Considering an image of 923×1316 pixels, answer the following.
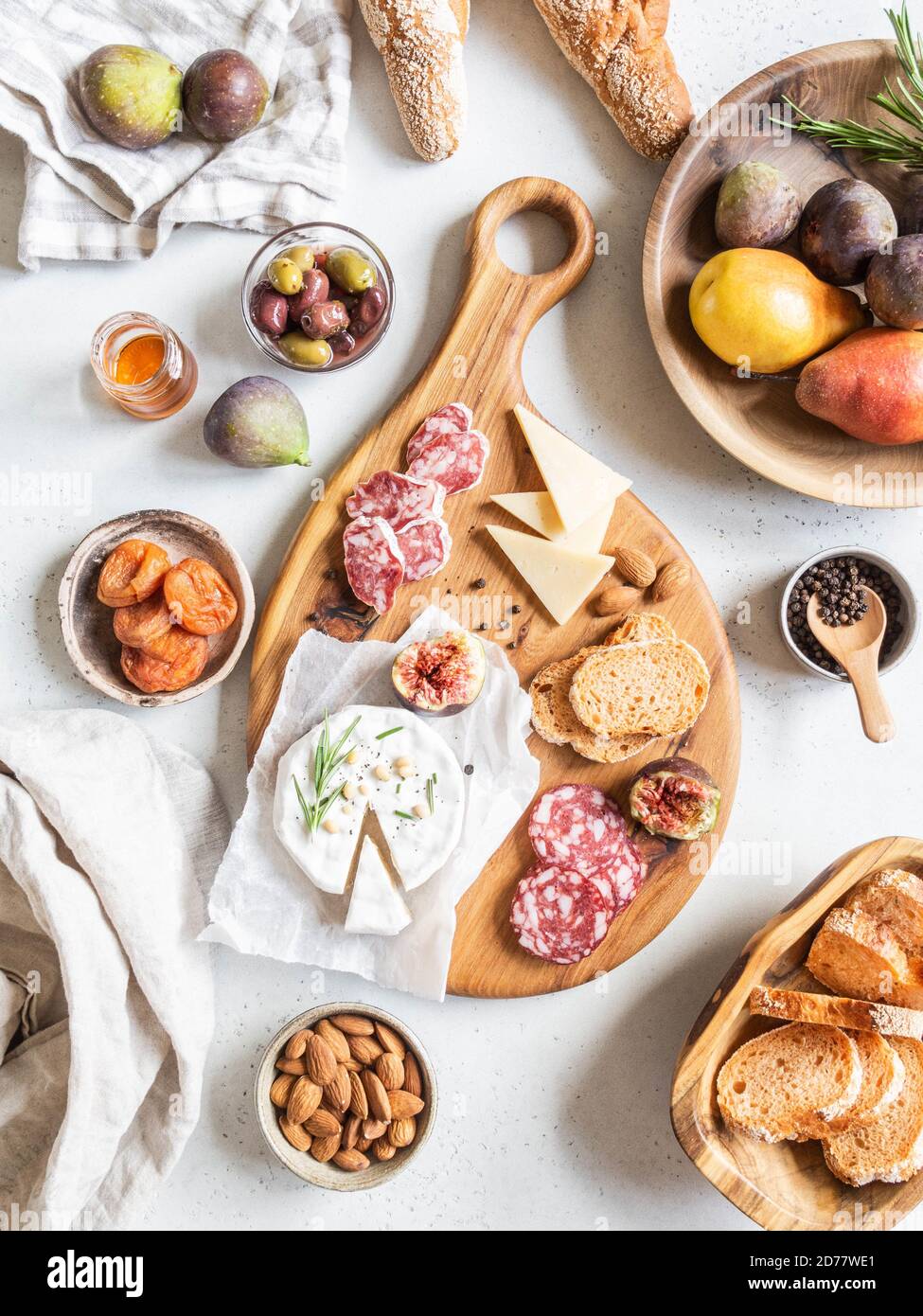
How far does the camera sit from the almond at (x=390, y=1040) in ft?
4.88

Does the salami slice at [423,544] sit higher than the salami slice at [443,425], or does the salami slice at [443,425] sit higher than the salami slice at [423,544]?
the salami slice at [443,425]

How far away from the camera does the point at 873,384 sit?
1419 mm

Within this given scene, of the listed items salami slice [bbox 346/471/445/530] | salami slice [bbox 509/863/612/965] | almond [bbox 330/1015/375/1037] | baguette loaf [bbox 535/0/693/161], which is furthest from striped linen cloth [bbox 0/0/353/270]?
almond [bbox 330/1015/375/1037]

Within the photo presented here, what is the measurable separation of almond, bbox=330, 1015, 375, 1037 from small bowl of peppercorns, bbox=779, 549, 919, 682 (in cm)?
95

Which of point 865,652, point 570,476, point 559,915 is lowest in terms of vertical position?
point 559,915

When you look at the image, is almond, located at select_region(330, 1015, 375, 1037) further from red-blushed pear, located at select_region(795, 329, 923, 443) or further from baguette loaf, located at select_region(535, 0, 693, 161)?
baguette loaf, located at select_region(535, 0, 693, 161)

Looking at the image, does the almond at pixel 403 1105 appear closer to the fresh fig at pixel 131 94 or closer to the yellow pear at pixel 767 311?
the yellow pear at pixel 767 311

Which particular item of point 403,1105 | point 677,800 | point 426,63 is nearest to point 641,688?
point 677,800

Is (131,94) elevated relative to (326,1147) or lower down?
elevated

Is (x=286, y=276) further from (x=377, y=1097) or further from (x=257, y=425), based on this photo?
(x=377, y=1097)

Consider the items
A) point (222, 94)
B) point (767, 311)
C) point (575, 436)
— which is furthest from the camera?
point (575, 436)

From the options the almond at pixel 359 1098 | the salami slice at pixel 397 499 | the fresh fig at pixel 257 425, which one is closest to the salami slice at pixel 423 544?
the salami slice at pixel 397 499

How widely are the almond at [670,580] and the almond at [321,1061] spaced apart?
92cm

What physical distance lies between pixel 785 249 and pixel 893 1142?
1470 millimetres
